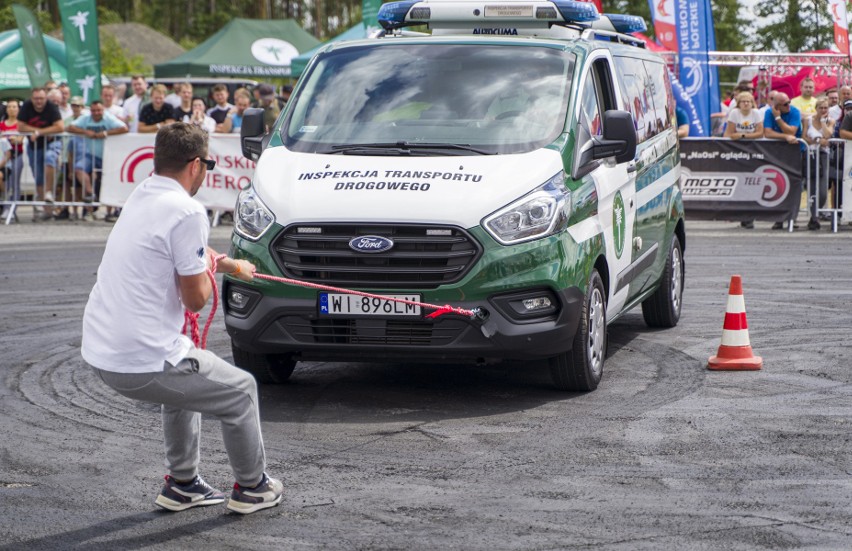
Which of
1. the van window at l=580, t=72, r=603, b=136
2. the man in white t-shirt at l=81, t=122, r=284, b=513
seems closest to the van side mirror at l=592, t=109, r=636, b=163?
the van window at l=580, t=72, r=603, b=136

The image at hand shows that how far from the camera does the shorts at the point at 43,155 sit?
68.8ft

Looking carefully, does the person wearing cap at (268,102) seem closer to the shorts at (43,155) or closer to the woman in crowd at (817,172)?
the shorts at (43,155)

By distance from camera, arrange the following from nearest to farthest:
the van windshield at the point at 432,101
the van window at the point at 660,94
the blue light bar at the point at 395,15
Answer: the van windshield at the point at 432,101 → the blue light bar at the point at 395,15 → the van window at the point at 660,94

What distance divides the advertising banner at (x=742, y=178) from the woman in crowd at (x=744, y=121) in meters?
0.74

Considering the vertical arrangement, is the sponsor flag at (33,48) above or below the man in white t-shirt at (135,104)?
above

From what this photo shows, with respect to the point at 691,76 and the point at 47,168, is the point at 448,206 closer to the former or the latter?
the point at 47,168

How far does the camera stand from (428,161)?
8.13 meters

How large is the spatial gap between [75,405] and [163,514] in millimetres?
2539

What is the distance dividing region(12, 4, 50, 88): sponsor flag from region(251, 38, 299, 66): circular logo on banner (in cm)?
1166

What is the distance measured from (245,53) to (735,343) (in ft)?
106

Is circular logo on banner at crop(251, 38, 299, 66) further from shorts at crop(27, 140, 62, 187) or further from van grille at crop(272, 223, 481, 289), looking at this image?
van grille at crop(272, 223, 481, 289)

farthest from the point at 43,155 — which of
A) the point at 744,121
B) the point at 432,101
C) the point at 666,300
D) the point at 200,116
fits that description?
the point at 432,101

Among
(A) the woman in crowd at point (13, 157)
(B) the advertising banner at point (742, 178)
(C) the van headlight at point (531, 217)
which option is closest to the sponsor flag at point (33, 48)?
(A) the woman in crowd at point (13, 157)

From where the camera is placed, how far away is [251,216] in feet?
26.5
